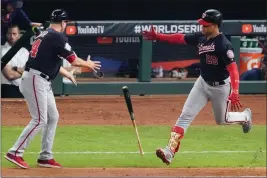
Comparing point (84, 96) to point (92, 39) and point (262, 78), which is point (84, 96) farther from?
point (262, 78)

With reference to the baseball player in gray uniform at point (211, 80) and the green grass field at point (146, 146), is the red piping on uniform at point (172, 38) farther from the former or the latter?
the green grass field at point (146, 146)

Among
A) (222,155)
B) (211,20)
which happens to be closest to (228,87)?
(211,20)

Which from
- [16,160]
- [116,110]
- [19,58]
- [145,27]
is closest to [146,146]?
[16,160]

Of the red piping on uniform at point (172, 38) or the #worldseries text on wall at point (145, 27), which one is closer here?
the red piping on uniform at point (172, 38)

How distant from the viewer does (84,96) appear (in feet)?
51.7

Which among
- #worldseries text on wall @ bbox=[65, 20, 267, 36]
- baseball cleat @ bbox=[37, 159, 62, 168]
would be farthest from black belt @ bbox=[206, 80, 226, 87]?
#worldseries text on wall @ bbox=[65, 20, 267, 36]

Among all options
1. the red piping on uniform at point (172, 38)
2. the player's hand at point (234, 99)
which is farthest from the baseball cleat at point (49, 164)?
the player's hand at point (234, 99)

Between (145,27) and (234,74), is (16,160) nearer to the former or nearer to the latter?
(234,74)

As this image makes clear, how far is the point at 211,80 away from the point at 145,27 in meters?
6.86

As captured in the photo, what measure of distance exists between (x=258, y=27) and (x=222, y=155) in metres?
6.22

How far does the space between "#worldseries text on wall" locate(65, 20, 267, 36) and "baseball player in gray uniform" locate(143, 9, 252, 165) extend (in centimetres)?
619

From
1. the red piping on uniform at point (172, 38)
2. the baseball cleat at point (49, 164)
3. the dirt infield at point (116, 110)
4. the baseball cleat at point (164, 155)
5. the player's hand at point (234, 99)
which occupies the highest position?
the red piping on uniform at point (172, 38)

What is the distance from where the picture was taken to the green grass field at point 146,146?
9.82 metres

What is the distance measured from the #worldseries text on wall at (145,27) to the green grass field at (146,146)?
10.6 ft
